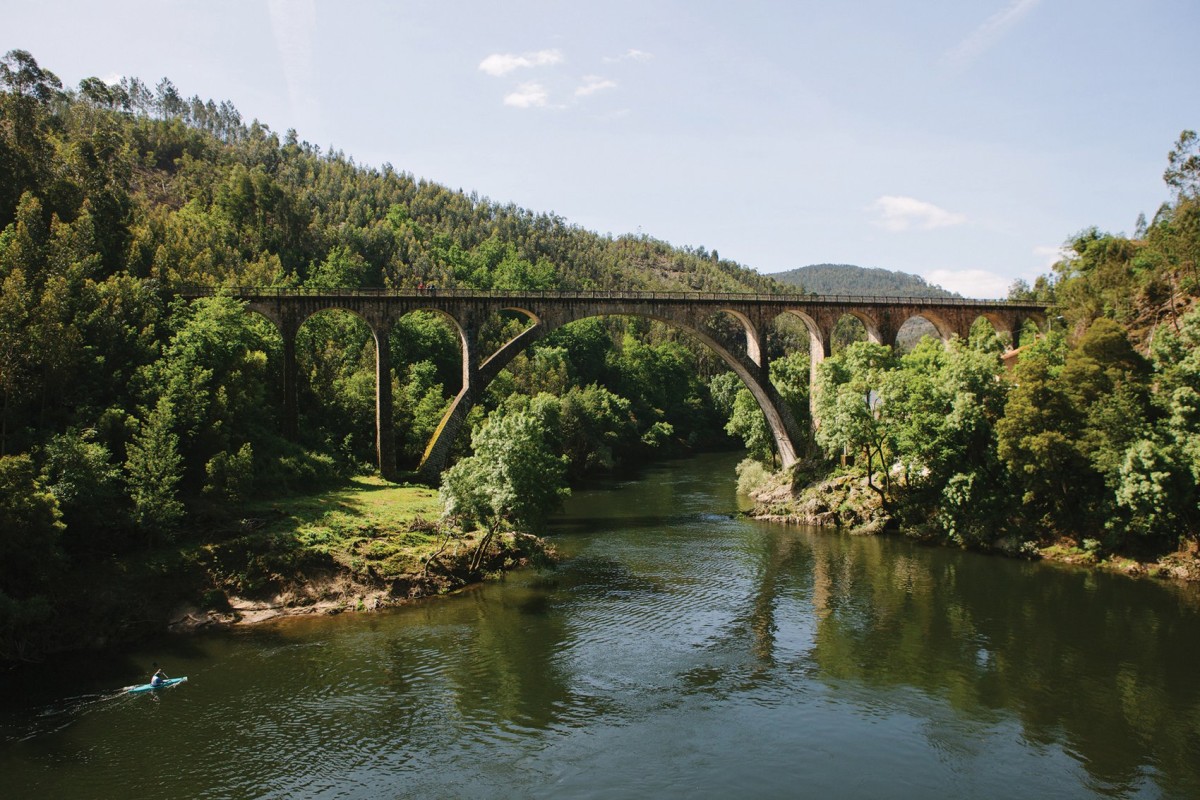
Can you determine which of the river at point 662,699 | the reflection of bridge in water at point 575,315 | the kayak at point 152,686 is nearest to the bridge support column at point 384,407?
the reflection of bridge in water at point 575,315

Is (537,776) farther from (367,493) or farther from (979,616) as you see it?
(367,493)

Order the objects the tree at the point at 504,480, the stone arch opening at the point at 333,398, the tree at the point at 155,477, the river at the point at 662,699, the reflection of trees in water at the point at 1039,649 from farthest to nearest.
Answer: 1. the stone arch opening at the point at 333,398
2. the tree at the point at 504,480
3. the tree at the point at 155,477
4. the reflection of trees in water at the point at 1039,649
5. the river at the point at 662,699

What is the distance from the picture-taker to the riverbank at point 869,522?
110 ft

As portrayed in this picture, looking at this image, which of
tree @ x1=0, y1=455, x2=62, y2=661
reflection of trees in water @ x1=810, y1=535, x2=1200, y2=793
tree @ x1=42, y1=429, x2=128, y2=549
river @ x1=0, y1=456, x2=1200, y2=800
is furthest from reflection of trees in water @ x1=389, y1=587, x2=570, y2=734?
tree @ x1=42, y1=429, x2=128, y2=549

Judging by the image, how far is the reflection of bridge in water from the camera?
46662 mm

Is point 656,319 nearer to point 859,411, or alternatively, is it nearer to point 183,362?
point 859,411

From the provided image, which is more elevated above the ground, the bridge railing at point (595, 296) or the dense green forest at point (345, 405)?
the bridge railing at point (595, 296)

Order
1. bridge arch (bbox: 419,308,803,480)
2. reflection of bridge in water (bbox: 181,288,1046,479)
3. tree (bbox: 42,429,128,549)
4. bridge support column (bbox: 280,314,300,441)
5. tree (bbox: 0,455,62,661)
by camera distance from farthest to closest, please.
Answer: bridge arch (bbox: 419,308,803,480)
reflection of bridge in water (bbox: 181,288,1046,479)
bridge support column (bbox: 280,314,300,441)
tree (bbox: 42,429,128,549)
tree (bbox: 0,455,62,661)

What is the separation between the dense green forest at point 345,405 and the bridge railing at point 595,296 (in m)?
2.18

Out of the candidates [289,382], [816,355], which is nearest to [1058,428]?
[816,355]

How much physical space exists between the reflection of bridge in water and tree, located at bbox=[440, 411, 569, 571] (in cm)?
1606

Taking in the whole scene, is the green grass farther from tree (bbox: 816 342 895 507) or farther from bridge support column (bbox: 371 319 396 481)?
tree (bbox: 816 342 895 507)

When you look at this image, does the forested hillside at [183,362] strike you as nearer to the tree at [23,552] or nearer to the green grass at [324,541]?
the tree at [23,552]

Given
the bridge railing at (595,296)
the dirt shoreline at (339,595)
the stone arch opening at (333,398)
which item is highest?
the bridge railing at (595,296)
